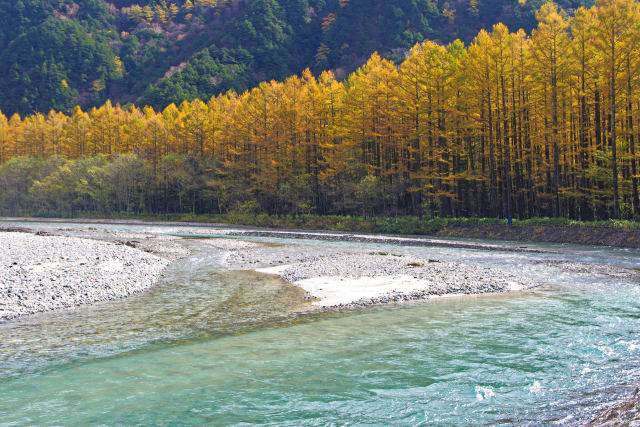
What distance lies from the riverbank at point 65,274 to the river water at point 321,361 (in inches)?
44.8

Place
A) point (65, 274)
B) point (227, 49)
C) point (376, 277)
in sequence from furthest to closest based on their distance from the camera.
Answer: point (227, 49)
point (376, 277)
point (65, 274)

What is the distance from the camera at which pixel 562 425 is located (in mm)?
6418

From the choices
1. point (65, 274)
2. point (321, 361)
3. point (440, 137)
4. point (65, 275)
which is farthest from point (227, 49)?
point (321, 361)

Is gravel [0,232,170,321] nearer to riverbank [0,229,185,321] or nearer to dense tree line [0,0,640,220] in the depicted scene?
riverbank [0,229,185,321]

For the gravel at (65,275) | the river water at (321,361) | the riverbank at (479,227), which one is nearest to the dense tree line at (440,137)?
the riverbank at (479,227)

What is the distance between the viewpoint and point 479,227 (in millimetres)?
36844

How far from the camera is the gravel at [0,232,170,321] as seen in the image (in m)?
14.6

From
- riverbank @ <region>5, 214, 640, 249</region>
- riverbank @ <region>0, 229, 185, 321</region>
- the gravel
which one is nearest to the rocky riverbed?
riverbank @ <region>0, 229, 185, 321</region>

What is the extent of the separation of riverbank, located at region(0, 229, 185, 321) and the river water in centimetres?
114

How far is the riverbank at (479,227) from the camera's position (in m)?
28.1

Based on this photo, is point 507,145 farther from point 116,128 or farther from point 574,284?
point 116,128

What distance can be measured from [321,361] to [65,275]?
43.3 feet

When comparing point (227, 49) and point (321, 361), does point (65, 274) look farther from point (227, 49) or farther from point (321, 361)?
point (227, 49)

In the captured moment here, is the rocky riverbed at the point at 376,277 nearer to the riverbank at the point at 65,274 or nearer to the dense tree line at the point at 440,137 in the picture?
the riverbank at the point at 65,274
